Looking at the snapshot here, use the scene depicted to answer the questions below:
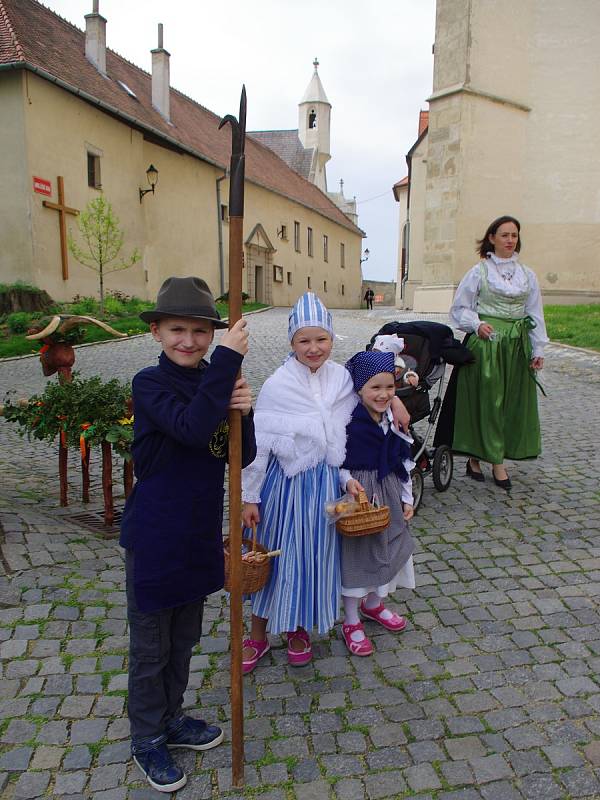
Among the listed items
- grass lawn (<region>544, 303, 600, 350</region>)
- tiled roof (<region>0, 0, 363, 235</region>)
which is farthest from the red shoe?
tiled roof (<region>0, 0, 363, 235</region>)

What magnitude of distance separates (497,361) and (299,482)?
9.93 ft

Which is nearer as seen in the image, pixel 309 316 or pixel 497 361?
pixel 309 316

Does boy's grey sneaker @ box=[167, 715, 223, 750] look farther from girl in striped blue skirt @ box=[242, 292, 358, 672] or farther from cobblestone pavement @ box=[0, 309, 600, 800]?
girl in striped blue skirt @ box=[242, 292, 358, 672]

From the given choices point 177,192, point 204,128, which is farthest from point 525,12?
point 204,128

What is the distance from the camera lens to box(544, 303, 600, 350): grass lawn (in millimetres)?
13131

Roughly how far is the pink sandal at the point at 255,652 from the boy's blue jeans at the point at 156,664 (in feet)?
1.76

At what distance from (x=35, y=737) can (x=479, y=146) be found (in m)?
18.6

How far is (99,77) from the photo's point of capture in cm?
2305

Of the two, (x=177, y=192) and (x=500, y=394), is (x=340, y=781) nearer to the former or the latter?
(x=500, y=394)

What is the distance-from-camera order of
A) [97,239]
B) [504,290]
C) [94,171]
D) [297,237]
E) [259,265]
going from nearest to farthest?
[504,290] < [97,239] < [94,171] < [259,265] < [297,237]

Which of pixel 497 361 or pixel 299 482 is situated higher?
pixel 497 361

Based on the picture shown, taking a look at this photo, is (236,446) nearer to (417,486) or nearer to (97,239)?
(417,486)

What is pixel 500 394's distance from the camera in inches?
205

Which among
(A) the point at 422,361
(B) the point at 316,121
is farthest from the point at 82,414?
(B) the point at 316,121
